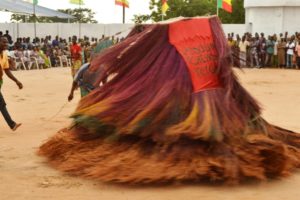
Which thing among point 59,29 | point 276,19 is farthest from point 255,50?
point 59,29

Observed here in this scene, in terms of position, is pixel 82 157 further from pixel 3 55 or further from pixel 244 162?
pixel 3 55

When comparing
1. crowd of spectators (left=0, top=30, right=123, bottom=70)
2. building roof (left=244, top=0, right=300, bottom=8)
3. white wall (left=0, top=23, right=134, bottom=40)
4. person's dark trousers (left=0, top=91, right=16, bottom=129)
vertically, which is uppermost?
building roof (left=244, top=0, right=300, bottom=8)

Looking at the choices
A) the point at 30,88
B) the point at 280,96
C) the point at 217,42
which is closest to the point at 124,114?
the point at 217,42

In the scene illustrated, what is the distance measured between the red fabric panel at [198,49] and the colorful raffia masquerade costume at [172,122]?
0.01m

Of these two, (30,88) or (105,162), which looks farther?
(30,88)

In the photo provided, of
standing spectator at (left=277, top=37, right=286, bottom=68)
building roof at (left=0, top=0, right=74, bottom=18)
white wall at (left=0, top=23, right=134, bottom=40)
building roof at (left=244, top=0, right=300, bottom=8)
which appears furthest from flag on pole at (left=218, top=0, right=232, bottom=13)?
building roof at (left=0, top=0, right=74, bottom=18)

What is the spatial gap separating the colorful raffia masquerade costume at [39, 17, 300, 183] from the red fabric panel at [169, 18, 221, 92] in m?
0.01

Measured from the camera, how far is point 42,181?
224 inches

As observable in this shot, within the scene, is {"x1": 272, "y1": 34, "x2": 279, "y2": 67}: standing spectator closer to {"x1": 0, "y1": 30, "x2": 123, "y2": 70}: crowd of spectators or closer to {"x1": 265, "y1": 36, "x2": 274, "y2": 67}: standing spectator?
{"x1": 265, "y1": 36, "x2": 274, "y2": 67}: standing spectator

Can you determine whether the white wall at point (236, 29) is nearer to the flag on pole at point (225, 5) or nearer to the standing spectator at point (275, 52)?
the flag on pole at point (225, 5)

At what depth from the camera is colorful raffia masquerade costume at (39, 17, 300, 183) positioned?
548cm

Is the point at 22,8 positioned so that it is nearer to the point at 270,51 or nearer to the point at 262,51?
the point at 262,51

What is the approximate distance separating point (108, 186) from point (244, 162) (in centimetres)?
128

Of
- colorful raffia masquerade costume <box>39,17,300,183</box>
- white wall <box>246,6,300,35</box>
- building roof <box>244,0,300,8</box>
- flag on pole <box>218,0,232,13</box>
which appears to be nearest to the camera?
colorful raffia masquerade costume <box>39,17,300,183</box>
